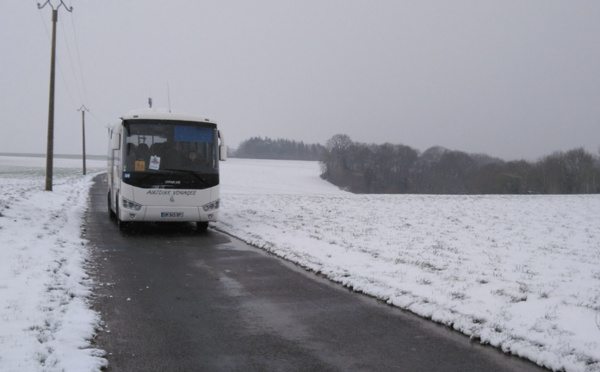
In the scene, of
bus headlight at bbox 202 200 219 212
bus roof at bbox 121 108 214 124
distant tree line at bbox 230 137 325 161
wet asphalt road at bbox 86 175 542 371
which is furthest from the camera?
distant tree line at bbox 230 137 325 161

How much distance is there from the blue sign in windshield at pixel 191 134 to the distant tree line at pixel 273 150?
163681mm

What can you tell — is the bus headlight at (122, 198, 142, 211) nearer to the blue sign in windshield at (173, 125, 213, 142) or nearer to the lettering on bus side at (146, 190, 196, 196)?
the lettering on bus side at (146, 190, 196, 196)

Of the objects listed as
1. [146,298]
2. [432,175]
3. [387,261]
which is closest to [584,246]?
[387,261]

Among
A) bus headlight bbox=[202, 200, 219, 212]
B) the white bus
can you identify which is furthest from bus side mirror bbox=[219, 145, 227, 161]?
bus headlight bbox=[202, 200, 219, 212]

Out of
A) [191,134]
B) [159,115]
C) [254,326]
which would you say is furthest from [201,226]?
[254,326]

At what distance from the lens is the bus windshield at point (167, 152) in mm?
12164

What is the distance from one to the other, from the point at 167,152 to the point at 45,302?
23.3 feet

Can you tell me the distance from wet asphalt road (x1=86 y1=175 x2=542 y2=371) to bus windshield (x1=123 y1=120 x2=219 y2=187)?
12.2 feet

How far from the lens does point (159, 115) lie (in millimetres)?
12648

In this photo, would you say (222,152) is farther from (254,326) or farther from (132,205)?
(254,326)

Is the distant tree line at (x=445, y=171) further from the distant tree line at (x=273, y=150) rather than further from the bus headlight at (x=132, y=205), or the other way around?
the bus headlight at (x=132, y=205)

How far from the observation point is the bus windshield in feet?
39.9

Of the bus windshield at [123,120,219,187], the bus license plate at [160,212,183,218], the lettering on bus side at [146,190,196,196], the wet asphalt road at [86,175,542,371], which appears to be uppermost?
the bus windshield at [123,120,219,187]

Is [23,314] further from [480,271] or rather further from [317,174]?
[317,174]
